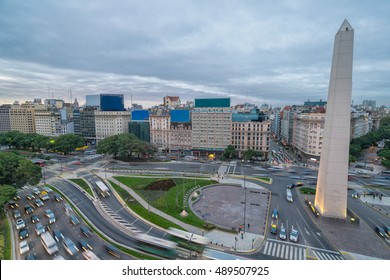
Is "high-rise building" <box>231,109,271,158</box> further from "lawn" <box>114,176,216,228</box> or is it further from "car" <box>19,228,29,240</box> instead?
"car" <box>19,228,29,240</box>

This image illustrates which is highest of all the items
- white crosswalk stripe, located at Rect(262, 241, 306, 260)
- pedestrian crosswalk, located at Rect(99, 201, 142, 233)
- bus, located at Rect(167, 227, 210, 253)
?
bus, located at Rect(167, 227, 210, 253)

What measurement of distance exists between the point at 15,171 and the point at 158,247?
2340 cm

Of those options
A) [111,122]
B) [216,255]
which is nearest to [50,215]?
[216,255]

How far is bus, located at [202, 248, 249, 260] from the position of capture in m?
14.8

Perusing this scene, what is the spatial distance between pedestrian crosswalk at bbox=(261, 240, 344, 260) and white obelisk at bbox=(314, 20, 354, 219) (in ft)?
21.5

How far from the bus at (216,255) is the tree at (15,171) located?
81.3 feet

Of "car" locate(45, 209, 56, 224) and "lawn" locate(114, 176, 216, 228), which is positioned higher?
"car" locate(45, 209, 56, 224)

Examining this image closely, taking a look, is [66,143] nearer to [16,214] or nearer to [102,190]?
[102,190]

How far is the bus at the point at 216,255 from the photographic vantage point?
48.5 feet

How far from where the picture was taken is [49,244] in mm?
15914

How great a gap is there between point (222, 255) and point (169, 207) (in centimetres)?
1018

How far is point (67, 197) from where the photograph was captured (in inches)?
1077

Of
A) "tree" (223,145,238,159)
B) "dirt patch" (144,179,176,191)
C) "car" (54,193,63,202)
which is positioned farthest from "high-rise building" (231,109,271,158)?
"car" (54,193,63,202)

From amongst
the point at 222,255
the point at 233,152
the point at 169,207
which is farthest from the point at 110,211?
the point at 233,152
